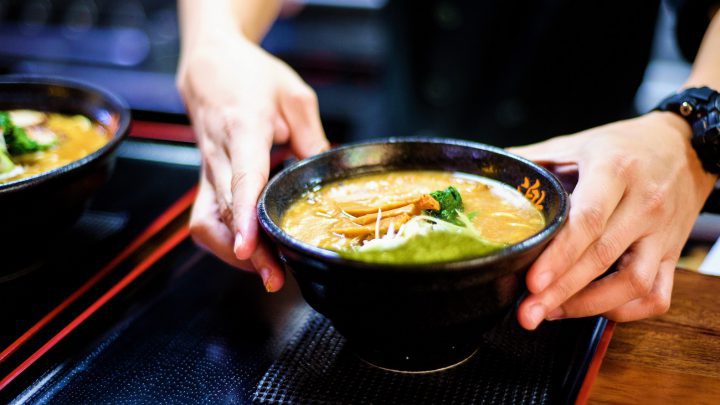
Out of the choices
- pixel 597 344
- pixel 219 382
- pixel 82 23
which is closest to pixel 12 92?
pixel 219 382

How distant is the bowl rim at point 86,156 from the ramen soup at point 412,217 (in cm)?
58

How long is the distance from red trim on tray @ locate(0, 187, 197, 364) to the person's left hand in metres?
1.13

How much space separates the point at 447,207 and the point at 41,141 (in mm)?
1361

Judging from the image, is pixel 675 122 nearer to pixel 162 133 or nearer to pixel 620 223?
pixel 620 223

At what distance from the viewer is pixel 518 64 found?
10.3 ft

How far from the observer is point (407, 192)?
1.58m

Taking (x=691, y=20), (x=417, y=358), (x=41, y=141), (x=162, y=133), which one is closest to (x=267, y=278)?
(x=417, y=358)

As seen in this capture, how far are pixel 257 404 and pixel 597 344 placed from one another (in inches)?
29.4

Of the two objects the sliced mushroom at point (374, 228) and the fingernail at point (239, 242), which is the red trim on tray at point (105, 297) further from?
the sliced mushroom at point (374, 228)

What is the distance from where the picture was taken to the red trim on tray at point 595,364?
4.00 ft

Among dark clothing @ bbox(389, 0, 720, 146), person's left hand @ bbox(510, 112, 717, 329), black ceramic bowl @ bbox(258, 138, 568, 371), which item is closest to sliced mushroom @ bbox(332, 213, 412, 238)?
black ceramic bowl @ bbox(258, 138, 568, 371)

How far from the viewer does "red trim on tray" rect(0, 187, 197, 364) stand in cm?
145

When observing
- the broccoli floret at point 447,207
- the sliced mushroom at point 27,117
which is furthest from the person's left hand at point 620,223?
the sliced mushroom at point 27,117

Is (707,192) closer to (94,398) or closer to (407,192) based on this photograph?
(407,192)
